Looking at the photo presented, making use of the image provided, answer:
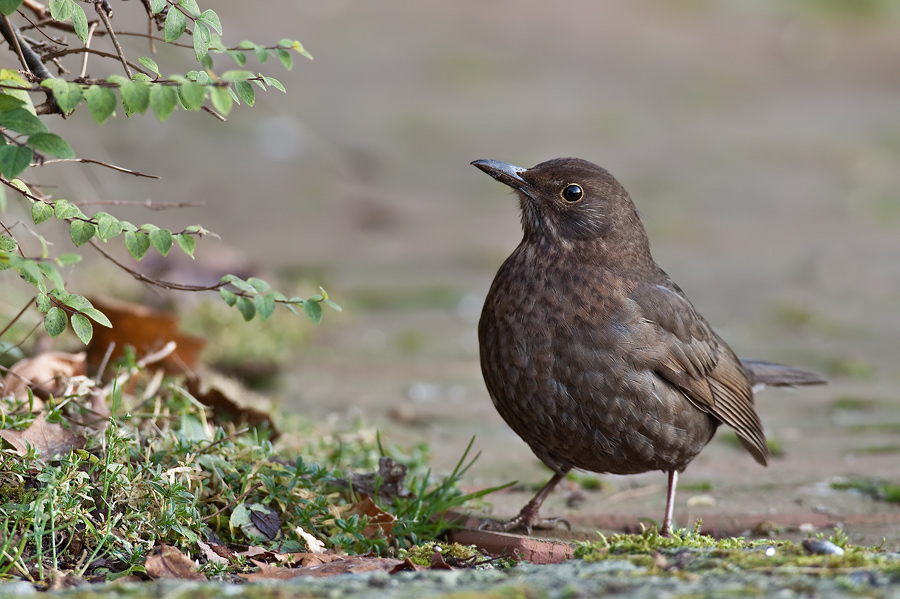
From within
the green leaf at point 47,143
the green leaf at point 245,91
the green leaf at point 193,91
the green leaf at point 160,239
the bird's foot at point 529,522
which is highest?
the green leaf at point 245,91

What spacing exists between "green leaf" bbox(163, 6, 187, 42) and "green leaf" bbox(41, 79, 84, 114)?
36 cm

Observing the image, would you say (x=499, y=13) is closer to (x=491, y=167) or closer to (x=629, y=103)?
(x=629, y=103)

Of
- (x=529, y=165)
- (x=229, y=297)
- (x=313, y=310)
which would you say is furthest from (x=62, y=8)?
(x=529, y=165)

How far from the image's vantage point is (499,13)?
48.9 feet

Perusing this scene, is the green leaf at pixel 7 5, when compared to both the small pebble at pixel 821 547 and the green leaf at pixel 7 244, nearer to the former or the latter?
the green leaf at pixel 7 244

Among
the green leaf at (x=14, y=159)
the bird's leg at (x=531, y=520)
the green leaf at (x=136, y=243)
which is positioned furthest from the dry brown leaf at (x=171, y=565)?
the bird's leg at (x=531, y=520)

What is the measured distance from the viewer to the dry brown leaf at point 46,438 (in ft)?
10.4

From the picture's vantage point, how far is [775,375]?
16.2 ft

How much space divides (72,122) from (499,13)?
7997 millimetres

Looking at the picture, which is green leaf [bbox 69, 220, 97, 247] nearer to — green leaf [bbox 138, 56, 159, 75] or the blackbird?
green leaf [bbox 138, 56, 159, 75]

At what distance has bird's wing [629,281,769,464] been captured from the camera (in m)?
4.04

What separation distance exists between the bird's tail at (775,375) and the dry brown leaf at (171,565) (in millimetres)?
2958

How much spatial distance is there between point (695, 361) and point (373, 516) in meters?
1.54

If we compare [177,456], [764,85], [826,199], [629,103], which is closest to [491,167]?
[177,456]
